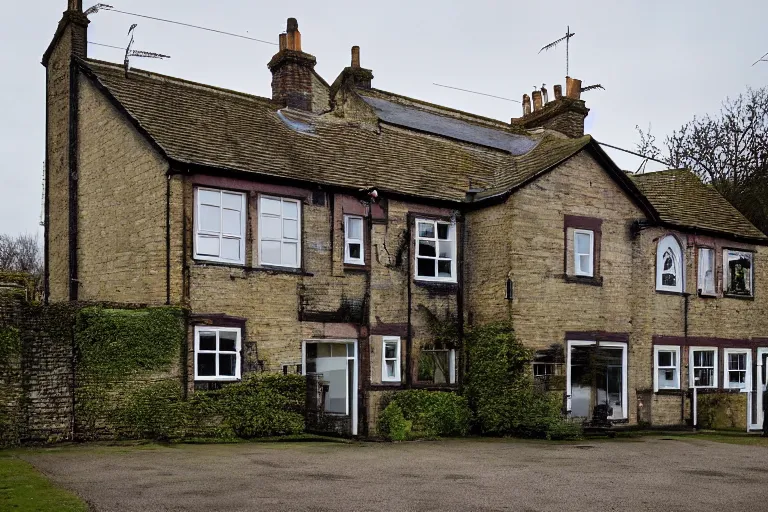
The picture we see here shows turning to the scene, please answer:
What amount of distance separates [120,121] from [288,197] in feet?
14.2

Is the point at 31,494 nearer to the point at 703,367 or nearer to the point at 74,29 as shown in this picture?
the point at 74,29

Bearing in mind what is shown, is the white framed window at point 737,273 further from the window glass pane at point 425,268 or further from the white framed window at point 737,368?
the window glass pane at point 425,268

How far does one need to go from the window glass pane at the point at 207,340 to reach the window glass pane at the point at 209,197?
289cm

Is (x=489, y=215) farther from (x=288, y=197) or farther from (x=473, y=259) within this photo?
(x=288, y=197)

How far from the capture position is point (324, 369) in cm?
2194

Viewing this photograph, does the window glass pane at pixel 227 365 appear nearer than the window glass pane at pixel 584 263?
Yes

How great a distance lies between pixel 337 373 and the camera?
861 inches

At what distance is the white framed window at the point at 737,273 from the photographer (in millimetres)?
28047

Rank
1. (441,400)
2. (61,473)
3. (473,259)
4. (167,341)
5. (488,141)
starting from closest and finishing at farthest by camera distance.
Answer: (61,473) → (167,341) → (441,400) → (473,259) → (488,141)

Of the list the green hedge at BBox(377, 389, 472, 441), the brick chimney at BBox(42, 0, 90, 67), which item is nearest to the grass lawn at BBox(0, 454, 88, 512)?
the green hedge at BBox(377, 389, 472, 441)

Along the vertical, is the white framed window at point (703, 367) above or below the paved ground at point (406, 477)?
above

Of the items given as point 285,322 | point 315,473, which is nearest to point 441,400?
point 285,322

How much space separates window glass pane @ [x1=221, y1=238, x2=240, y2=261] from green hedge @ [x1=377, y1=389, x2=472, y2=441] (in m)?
5.24

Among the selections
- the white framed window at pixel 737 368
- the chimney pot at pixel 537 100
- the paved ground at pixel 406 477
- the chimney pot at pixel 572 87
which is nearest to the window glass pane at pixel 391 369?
the paved ground at pixel 406 477
